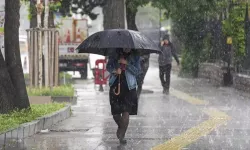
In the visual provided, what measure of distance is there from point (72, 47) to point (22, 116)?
64.4 feet

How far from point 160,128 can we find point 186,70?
17.3 m

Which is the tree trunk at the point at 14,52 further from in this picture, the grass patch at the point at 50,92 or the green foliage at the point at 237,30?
the green foliage at the point at 237,30

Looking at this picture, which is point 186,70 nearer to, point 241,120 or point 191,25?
point 191,25

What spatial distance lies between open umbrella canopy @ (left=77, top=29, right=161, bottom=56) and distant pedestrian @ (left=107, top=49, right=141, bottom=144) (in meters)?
0.23

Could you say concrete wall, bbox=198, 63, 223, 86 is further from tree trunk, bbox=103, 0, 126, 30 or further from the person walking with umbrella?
the person walking with umbrella

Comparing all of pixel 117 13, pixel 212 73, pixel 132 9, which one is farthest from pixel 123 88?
pixel 212 73

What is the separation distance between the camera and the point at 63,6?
2461 centimetres

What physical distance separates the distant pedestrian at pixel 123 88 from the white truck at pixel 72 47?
20585 millimetres

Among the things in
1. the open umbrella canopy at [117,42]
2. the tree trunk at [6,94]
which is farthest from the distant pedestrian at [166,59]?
the open umbrella canopy at [117,42]

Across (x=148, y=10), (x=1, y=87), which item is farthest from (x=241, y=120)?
(x=148, y=10)

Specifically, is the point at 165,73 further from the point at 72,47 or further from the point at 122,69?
the point at 72,47

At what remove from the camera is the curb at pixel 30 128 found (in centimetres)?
1023

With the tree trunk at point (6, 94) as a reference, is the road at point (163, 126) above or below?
below

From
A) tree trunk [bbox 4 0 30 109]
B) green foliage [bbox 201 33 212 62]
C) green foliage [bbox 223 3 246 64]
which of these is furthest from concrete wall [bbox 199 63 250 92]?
tree trunk [bbox 4 0 30 109]
